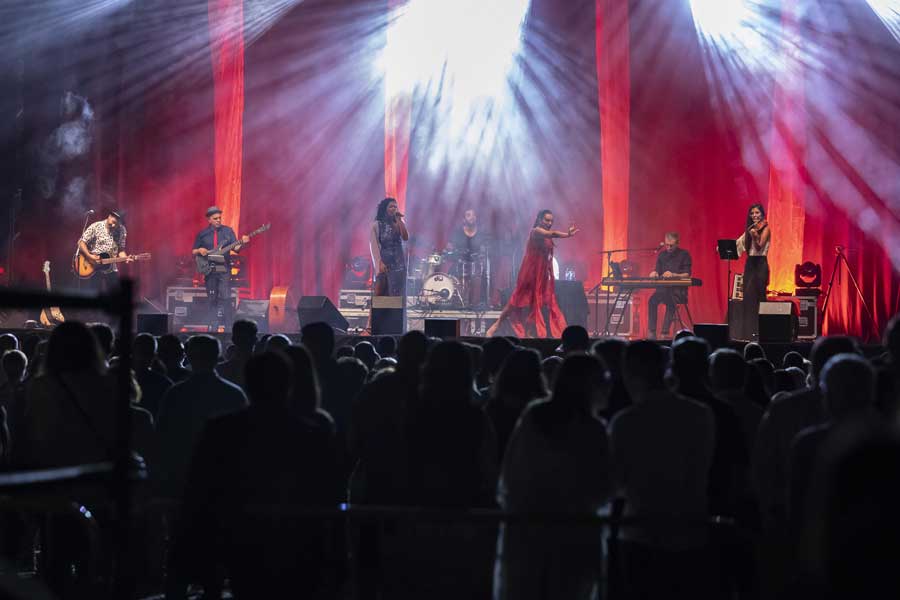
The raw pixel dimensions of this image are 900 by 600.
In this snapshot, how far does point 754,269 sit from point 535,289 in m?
3.12

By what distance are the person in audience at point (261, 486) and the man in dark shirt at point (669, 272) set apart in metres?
11.6

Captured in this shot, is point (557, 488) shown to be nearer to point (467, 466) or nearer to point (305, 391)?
point (467, 466)

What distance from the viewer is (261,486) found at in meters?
2.94

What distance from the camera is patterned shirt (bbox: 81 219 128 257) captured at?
1500 centimetres

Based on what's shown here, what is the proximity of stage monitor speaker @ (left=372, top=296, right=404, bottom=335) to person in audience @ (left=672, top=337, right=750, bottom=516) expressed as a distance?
320 inches

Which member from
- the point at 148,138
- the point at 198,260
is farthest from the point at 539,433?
the point at 148,138

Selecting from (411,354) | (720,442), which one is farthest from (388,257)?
(720,442)

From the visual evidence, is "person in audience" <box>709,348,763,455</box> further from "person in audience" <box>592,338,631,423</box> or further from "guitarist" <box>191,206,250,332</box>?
"guitarist" <box>191,206,250,332</box>

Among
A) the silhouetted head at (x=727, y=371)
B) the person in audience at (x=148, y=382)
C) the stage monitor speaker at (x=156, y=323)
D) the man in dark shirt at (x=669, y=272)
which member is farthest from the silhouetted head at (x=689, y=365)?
the man in dark shirt at (x=669, y=272)

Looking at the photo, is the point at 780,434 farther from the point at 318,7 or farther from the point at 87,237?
the point at 318,7

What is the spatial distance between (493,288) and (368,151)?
4.06m

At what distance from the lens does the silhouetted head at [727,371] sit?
398cm

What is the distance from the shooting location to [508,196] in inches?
712

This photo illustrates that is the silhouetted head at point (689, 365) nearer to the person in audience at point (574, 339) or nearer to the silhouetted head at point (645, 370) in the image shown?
the silhouetted head at point (645, 370)
